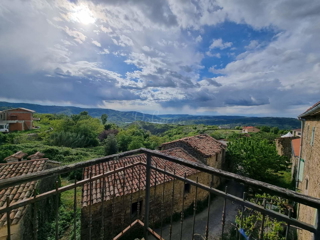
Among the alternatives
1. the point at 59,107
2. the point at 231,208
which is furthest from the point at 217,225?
the point at 59,107

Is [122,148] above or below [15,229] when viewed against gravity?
below

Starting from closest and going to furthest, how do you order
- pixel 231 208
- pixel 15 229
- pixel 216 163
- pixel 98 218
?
pixel 15 229, pixel 98 218, pixel 231 208, pixel 216 163

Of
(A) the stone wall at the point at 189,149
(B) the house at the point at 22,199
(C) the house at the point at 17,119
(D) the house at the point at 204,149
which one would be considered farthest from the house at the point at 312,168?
(C) the house at the point at 17,119

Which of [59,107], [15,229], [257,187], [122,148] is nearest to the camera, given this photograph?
[257,187]

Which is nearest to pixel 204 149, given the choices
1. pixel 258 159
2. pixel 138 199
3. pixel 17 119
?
pixel 258 159

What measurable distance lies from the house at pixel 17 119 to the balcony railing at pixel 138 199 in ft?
135

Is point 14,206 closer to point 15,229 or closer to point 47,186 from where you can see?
point 15,229

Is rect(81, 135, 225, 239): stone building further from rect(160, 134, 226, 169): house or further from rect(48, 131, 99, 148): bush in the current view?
rect(48, 131, 99, 148): bush

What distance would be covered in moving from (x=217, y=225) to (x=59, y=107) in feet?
515

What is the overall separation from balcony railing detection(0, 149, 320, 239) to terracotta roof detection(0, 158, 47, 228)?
10.6 inches

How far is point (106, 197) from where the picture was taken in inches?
287

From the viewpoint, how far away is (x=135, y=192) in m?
7.93

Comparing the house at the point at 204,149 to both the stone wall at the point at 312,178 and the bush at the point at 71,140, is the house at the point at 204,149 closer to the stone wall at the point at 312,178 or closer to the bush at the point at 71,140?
the stone wall at the point at 312,178

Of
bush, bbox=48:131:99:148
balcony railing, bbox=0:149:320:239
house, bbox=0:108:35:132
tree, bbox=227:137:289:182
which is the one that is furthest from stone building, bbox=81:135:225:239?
house, bbox=0:108:35:132
